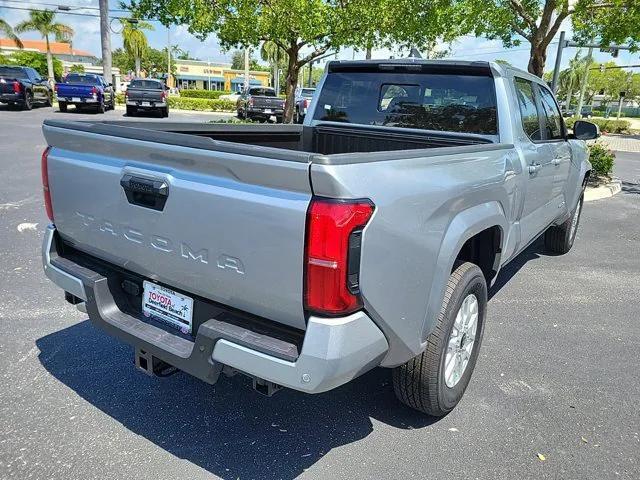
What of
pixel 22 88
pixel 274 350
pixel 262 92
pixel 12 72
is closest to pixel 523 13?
pixel 274 350

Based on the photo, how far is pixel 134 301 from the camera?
109 inches

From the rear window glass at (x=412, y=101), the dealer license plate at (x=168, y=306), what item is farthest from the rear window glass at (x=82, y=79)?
the dealer license plate at (x=168, y=306)

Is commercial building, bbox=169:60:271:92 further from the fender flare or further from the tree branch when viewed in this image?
the fender flare

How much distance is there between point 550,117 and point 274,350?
392 centimetres

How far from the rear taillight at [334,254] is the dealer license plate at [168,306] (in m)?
0.74

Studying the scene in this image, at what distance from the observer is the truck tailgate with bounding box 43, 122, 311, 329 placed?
78.1 inches

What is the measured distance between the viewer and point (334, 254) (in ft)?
6.30

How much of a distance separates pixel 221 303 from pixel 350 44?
444 inches

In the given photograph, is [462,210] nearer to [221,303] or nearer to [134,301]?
[221,303]

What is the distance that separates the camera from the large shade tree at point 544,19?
9385mm

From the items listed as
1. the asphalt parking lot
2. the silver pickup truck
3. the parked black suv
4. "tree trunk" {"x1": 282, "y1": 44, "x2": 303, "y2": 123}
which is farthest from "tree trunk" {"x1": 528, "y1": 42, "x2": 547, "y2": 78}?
the parked black suv

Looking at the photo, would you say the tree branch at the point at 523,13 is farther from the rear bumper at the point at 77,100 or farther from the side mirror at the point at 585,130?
the rear bumper at the point at 77,100

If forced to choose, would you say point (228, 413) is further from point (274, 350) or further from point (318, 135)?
point (318, 135)

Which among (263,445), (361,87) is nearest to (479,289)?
(263,445)
